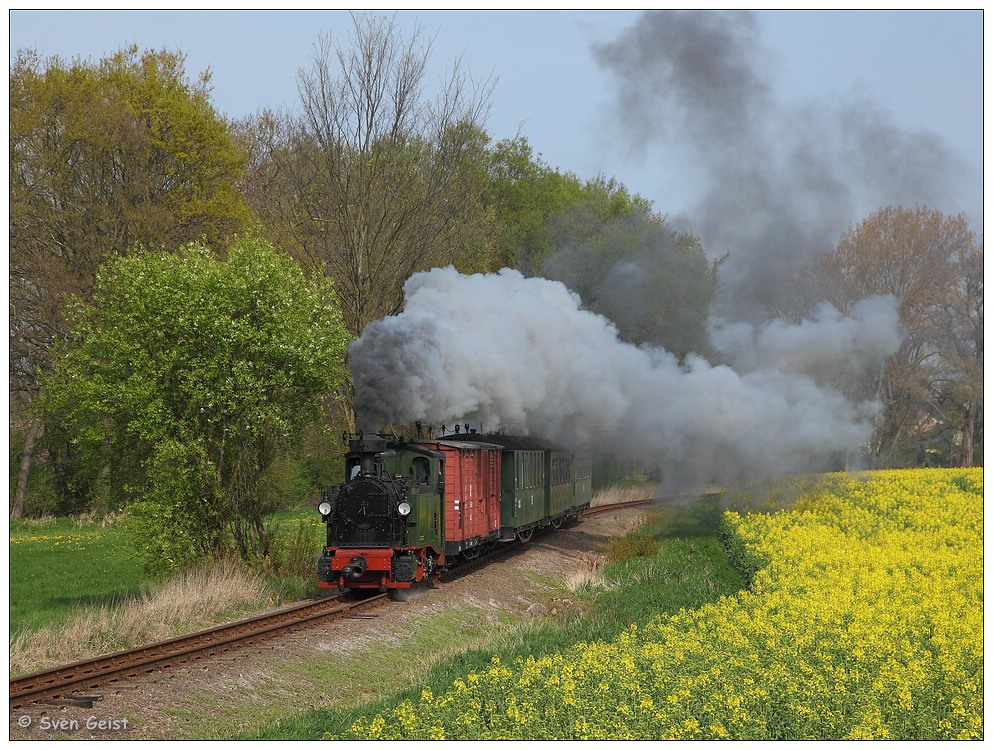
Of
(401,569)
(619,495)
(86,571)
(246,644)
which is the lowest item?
(86,571)

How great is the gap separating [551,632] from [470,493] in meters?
6.51

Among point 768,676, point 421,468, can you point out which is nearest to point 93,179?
point 421,468

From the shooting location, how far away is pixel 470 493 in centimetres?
2234

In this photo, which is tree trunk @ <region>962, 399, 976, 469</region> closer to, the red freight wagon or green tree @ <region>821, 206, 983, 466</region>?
green tree @ <region>821, 206, 983, 466</region>

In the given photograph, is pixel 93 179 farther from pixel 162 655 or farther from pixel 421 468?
pixel 162 655

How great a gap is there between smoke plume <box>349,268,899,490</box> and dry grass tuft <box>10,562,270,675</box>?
631 cm

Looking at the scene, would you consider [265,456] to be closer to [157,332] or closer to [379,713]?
[157,332]

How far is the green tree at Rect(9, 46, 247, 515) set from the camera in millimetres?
35906

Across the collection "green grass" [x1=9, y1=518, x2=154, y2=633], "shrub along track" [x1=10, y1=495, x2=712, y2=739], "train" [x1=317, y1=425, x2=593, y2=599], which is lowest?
"green grass" [x1=9, y1=518, x2=154, y2=633]

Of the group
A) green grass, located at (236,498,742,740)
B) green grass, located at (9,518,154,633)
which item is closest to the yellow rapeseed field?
green grass, located at (236,498,742,740)

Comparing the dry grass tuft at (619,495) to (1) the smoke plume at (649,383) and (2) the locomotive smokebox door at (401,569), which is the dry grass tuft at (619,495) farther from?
(2) the locomotive smokebox door at (401,569)

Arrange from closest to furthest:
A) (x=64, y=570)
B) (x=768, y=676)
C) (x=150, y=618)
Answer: (x=768, y=676)
(x=150, y=618)
(x=64, y=570)

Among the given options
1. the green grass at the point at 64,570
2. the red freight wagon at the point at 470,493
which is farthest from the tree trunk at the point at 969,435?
the green grass at the point at 64,570

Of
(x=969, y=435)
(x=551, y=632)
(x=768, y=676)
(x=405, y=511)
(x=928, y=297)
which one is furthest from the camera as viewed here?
(x=969, y=435)
